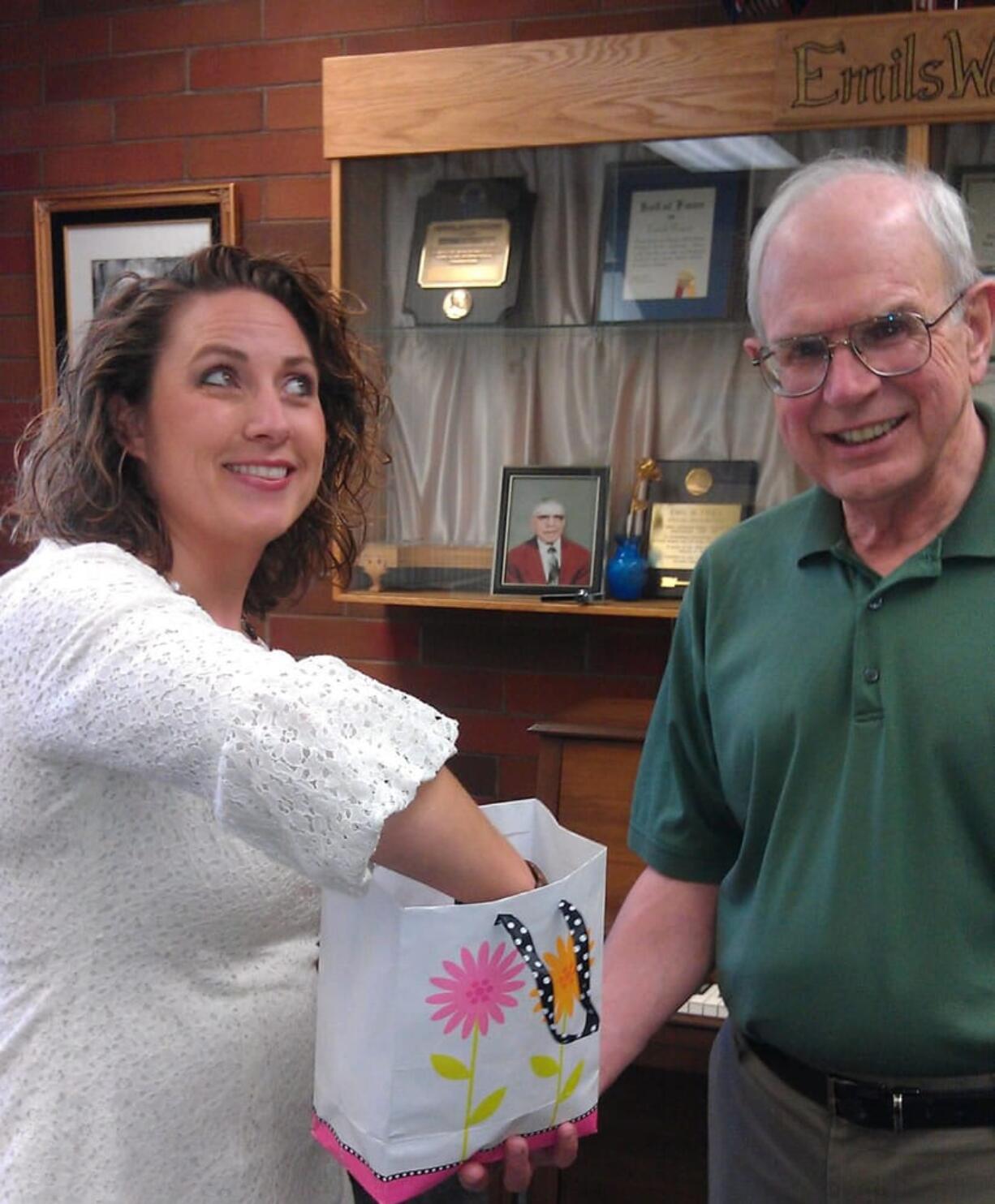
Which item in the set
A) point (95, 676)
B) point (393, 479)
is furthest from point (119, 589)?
point (393, 479)

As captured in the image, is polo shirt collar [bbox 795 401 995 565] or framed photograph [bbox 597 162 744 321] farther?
framed photograph [bbox 597 162 744 321]

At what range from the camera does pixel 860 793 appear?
1141 mm

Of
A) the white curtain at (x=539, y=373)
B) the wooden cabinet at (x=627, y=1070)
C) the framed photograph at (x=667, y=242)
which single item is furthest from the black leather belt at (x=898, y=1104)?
the framed photograph at (x=667, y=242)

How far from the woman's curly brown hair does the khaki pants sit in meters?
0.82

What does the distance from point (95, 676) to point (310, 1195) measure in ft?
2.01

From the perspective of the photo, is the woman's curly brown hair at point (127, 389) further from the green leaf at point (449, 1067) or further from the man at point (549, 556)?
the man at point (549, 556)

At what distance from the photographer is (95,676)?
2.70 ft

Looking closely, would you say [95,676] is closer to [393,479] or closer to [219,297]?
[219,297]

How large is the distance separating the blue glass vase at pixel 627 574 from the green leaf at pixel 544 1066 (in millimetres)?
1400

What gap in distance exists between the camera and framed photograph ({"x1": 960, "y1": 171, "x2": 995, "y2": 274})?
1994mm

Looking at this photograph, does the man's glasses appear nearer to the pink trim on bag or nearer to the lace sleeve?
the lace sleeve

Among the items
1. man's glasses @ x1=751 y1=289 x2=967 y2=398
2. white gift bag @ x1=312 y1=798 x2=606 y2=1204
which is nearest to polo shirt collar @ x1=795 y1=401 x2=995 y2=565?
man's glasses @ x1=751 y1=289 x2=967 y2=398

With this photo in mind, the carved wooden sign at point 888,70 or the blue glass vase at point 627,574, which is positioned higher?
the carved wooden sign at point 888,70

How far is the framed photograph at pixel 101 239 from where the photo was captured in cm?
269
